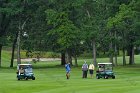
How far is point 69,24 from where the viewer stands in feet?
286

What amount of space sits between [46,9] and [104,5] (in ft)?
36.9

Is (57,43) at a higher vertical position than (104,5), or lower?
lower

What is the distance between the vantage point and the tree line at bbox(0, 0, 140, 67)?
85.9 metres

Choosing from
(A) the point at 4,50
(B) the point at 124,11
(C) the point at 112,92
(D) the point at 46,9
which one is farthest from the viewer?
(A) the point at 4,50

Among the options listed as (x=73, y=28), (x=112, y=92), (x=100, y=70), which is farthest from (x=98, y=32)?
(x=112, y=92)

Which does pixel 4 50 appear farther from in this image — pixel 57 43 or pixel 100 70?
pixel 100 70

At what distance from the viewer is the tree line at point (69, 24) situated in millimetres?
85875

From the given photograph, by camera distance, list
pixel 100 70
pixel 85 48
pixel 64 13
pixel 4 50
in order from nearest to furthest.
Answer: pixel 100 70, pixel 64 13, pixel 85 48, pixel 4 50

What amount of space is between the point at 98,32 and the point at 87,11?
4.72 m

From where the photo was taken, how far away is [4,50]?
15775 centimetres

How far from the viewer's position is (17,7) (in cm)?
8819

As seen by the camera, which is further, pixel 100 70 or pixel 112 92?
pixel 100 70

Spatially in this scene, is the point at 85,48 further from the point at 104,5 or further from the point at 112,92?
the point at 112,92

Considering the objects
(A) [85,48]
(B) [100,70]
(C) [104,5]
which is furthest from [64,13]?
(B) [100,70]
